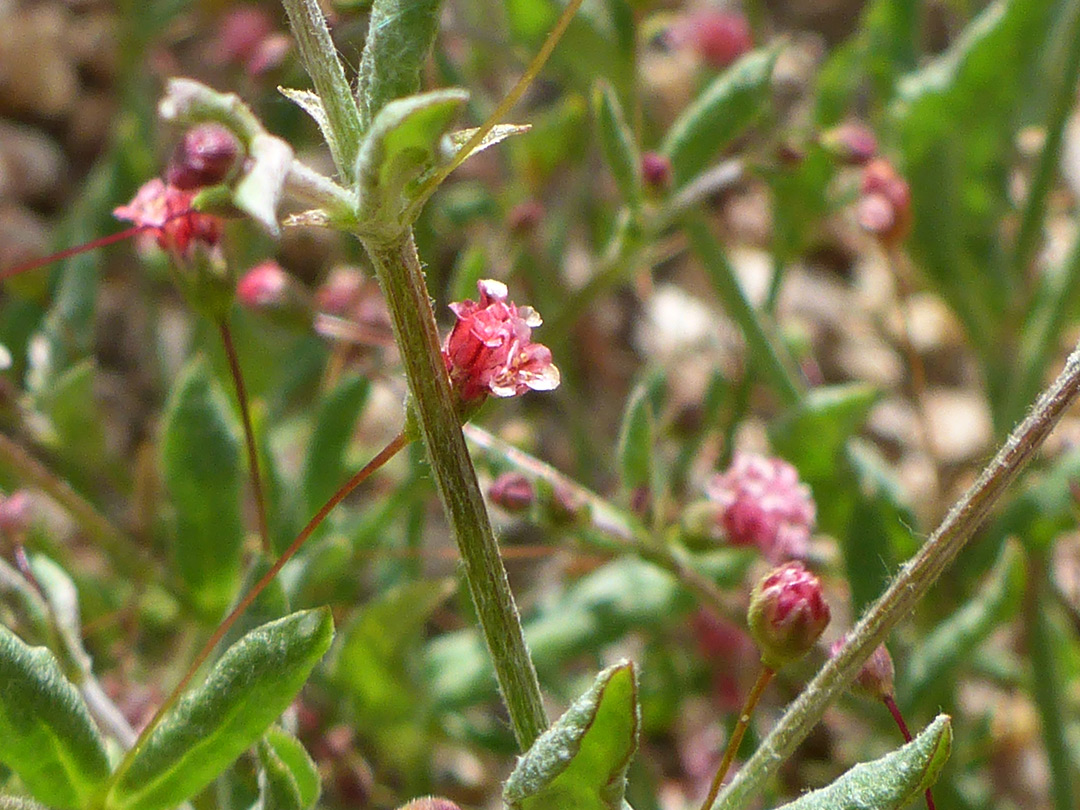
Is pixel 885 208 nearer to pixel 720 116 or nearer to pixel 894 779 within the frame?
pixel 720 116

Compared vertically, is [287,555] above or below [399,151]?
below

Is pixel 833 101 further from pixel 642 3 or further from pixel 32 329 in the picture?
pixel 32 329

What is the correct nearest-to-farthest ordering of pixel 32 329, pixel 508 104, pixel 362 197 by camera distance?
pixel 362 197 < pixel 508 104 < pixel 32 329

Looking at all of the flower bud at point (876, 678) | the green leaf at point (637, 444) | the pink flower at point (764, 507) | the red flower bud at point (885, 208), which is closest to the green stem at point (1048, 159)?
the red flower bud at point (885, 208)

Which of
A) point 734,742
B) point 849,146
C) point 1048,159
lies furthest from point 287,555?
point 1048,159

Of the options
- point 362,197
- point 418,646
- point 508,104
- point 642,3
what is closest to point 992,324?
point 642,3

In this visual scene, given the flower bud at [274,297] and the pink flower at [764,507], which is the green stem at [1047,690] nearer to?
the pink flower at [764,507]
